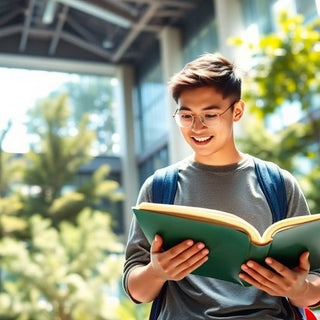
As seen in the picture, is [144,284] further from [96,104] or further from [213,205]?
[96,104]

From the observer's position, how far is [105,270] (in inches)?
354

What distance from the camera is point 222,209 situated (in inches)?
50.7

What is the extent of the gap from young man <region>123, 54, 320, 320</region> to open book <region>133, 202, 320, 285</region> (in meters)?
0.02

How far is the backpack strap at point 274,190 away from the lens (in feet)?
4.22

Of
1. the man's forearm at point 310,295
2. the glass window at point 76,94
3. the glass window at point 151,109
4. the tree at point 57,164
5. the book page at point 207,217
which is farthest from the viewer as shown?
the glass window at point 151,109

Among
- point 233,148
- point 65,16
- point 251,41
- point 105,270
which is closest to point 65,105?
point 105,270

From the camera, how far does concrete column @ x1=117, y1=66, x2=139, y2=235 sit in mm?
14703

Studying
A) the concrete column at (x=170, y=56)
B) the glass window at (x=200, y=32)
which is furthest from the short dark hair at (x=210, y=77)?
the concrete column at (x=170, y=56)

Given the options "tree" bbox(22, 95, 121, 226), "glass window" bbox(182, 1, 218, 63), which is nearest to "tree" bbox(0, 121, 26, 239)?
"tree" bbox(22, 95, 121, 226)

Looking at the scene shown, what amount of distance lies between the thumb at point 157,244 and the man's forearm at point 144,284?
0.06 m

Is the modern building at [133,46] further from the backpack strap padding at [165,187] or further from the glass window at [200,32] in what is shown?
the backpack strap padding at [165,187]

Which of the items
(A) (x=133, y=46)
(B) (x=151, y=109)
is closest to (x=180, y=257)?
(B) (x=151, y=109)

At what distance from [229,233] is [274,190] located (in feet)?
0.89

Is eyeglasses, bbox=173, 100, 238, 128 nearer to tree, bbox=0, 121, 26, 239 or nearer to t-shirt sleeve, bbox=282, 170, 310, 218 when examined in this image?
t-shirt sleeve, bbox=282, 170, 310, 218
